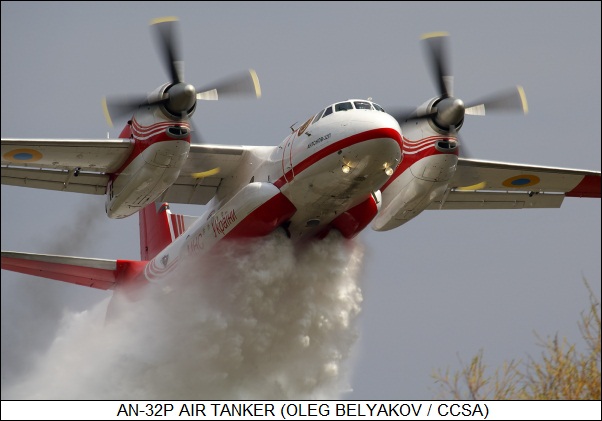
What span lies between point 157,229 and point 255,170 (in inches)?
176

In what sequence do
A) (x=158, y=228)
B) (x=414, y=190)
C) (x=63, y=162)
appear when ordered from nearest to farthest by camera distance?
(x=63, y=162) → (x=414, y=190) → (x=158, y=228)

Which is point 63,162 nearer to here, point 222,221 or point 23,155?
point 23,155

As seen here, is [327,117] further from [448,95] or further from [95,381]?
[95,381]

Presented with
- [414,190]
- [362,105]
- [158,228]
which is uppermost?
[158,228]

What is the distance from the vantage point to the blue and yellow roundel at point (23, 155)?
15144 millimetres

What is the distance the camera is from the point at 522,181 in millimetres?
18641

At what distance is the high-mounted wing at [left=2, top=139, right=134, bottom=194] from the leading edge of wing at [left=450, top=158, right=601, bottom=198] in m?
6.66

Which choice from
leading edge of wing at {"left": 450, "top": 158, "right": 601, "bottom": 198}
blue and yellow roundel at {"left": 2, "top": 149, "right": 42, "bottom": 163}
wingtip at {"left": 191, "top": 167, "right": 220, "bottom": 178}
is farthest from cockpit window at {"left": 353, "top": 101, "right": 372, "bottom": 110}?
blue and yellow roundel at {"left": 2, "top": 149, "right": 42, "bottom": 163}

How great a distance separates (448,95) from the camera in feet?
53.4

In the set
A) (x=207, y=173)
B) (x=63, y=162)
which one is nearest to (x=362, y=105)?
(x=207, y=173)

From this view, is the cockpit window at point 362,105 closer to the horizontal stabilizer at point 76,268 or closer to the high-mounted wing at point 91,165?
the high-mounted wing at point 91,165

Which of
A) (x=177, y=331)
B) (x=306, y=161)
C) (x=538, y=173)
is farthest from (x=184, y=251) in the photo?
(x=538, y=173)

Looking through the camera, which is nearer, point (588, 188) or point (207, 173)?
point (207, 173)

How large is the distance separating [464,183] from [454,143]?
2.71 meters
